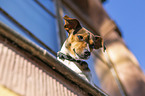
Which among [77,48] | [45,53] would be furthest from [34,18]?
[45,53]

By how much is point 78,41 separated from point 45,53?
2.04ft

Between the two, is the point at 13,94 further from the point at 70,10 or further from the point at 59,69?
the point at 70,10

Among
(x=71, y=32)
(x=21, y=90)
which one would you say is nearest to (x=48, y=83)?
(x=21, y=90)

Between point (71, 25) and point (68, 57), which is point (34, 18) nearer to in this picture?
point (71, 25)

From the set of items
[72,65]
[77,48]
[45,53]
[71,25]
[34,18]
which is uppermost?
[34,18]

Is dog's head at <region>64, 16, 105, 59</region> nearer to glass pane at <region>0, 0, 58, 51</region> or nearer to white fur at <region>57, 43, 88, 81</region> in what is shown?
white fur at <region>57, 43, 88, 81</region>

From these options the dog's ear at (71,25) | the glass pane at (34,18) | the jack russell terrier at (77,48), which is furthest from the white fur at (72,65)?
the glass pane at (34,18)

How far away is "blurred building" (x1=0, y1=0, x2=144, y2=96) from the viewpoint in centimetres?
86

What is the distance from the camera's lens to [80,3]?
5.02 m

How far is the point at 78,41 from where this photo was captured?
5.27 feet

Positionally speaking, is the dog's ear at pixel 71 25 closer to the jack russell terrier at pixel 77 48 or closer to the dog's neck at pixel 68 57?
the jack russell terrier at pixel 77 48

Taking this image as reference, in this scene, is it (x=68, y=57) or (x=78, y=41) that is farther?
(x=78, y=41)

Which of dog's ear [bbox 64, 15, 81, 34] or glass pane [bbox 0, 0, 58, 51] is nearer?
dog's ear [bbox 64, 15, 81, 34]

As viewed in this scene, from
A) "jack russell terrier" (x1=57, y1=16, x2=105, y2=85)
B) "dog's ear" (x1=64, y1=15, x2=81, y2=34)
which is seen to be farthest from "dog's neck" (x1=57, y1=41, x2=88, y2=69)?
"dog's ear" (x1=64, y1=15, x2=81, y2=34)
